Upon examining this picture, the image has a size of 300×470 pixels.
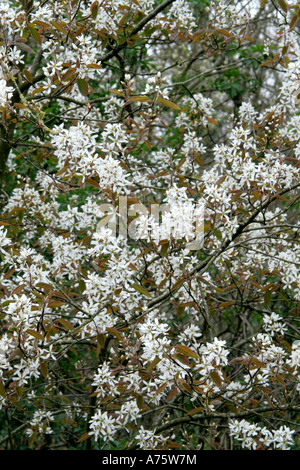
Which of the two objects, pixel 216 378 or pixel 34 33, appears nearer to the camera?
pixel 216 378

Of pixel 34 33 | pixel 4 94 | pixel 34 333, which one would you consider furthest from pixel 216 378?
pixel 34 33

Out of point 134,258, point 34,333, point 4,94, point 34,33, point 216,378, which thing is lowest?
point 216,378

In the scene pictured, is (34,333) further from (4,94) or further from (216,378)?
(4,94)

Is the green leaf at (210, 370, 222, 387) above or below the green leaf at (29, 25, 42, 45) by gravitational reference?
below

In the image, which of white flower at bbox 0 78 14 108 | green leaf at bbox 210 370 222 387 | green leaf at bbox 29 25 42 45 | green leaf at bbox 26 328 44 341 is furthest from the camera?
green leaf at bbox 29 25 42 45

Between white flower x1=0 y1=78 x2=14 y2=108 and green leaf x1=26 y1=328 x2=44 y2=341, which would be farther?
white flower x1=0 y1=78 x2=14 y2=108

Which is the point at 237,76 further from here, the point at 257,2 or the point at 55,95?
the point at 55,95

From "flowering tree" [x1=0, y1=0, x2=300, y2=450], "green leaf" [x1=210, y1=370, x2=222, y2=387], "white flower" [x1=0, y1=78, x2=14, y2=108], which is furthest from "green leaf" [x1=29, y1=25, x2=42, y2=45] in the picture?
"green leaf" [x1=210, y1=370, x2=222, y2=387]

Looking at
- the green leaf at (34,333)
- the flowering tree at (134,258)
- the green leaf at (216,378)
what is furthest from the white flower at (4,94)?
the green leaf at (216,378)

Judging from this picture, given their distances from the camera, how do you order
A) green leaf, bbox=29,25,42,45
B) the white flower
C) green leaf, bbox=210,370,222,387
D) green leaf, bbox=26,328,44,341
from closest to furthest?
green leaf, bbox=26,328,44,341, green leaf, bbox=210,370,222,387, the white flower, green leaf, bbox=29,25,42,45

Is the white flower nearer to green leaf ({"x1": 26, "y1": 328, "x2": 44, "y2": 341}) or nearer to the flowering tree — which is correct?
the flowering tree

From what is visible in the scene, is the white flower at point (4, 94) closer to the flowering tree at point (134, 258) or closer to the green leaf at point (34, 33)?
the flowering tree at point (134, 258)

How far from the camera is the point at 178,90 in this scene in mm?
5480

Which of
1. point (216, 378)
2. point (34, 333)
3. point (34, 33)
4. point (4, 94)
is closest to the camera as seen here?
point (34, 333)
